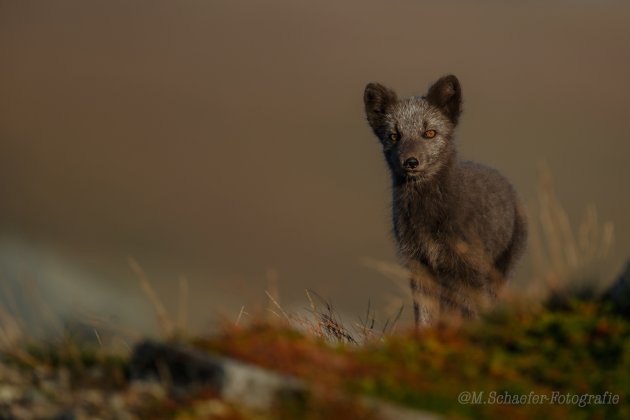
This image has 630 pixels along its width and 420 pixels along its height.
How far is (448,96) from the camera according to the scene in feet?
35.8

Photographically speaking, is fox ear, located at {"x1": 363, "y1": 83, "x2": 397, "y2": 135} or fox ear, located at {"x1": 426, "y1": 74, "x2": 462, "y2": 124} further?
fox ear, located at {"x1": 363, "y1": 83, "x2": 397, "y2": 135}

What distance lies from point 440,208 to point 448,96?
146 cm

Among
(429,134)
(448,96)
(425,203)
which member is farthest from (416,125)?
(425,203)

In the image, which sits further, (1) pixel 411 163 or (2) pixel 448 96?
(2) pixel 448 96

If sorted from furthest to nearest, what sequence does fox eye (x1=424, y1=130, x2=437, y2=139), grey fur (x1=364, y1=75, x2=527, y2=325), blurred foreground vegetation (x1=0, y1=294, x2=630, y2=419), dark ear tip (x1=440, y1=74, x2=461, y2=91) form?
dark ear tip (x1=440, y1=74, x2=461, y2=91) → fox eye (x1=424, y1=130, x2=437, y2=139) → grey fur (x1=364, y1=75, x2=527, y2=325) → blurred foreground vegetation (x1=0, y1=294, x2=630, y2=419)

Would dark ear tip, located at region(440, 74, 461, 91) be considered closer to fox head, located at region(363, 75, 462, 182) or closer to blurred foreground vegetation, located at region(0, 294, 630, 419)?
fox head, located at region(363, 75, 462, 182)

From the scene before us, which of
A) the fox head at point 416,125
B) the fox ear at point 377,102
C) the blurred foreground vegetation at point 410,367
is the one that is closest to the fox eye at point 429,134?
the fox head at point 416,125

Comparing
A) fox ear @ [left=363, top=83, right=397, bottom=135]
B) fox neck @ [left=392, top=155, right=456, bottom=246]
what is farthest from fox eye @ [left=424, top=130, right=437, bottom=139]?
fox ear @ [left=363, top=83, right=397, bottom=135]

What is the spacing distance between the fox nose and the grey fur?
0.01 metres

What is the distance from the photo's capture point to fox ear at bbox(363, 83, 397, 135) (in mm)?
11039

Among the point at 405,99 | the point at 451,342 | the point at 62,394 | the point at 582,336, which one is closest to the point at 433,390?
the point at 451,342

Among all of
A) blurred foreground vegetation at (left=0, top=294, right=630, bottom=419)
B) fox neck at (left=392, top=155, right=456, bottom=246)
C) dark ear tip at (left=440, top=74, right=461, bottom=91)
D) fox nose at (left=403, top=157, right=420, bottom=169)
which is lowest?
blurred foreground vegetation at (left=0, top=294, right=630, bottom=419)

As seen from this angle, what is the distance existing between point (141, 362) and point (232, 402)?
123 centimetres

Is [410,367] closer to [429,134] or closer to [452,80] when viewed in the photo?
[429,134]
